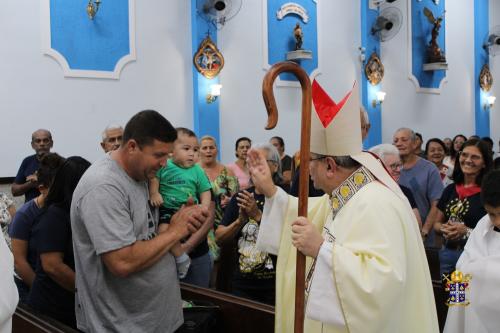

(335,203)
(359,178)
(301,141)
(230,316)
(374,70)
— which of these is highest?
(374,70)

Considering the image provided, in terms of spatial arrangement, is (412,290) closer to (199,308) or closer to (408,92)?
(199,308)

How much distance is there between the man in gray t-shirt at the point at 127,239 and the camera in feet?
7.23

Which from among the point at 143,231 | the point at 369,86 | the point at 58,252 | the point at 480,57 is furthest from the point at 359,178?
the point at 480,57

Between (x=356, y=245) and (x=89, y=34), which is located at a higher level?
(x=89, y=34)

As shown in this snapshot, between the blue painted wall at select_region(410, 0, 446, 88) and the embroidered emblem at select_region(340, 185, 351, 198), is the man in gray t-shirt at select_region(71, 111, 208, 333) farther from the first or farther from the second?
the blue painted wall at select_region(410, 0, 446, 88)

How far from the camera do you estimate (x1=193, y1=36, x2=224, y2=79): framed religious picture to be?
821 cm

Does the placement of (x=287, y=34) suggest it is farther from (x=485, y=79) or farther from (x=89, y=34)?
(x=485, y=79)

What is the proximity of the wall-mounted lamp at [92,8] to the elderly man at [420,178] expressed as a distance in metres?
4.32

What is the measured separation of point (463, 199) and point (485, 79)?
11.3 m

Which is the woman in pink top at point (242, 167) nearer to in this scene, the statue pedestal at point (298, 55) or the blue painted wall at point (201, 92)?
the blue painted wall at point (201, 92)

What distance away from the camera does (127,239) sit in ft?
7.23

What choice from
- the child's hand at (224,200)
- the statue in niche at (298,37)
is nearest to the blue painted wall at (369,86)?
the statue in niche at (298,37)

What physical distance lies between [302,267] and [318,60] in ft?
27.3

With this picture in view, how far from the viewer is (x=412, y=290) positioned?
2102 millimetres
